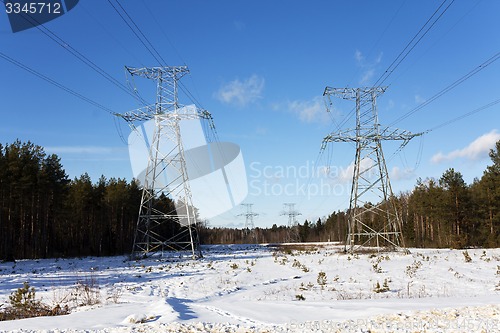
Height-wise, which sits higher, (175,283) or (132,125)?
(132,125)

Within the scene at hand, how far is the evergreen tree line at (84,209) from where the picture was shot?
3691 centimetres

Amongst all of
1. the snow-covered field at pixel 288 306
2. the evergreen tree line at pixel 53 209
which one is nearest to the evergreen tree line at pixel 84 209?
the evergreen tree line at pixel 53 209

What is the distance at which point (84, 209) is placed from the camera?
48875 millimetres

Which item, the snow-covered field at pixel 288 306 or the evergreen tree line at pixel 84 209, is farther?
the evergreen tree line at pixel 84 209

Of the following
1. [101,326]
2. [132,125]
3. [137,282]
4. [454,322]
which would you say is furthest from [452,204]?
[101,326]

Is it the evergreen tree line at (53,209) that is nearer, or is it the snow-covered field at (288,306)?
the snow-covered field at (288,306)

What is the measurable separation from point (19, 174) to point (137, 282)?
2737cm

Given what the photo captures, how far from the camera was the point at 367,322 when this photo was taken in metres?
6.04

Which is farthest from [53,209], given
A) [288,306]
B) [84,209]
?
[288,306]

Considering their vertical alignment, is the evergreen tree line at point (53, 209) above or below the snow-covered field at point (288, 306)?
above

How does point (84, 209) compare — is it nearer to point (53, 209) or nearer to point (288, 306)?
point (53, 209)

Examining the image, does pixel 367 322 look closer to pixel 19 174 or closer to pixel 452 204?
pixel 19 174

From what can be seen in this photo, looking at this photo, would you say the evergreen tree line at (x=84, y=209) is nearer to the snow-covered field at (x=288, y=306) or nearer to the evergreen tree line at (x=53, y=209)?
the evergreen tree line at (x=53, y=209)

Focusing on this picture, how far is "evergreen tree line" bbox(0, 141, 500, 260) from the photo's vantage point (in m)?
36.9
